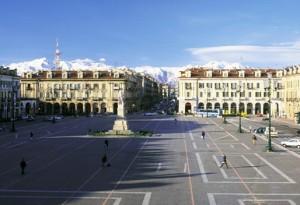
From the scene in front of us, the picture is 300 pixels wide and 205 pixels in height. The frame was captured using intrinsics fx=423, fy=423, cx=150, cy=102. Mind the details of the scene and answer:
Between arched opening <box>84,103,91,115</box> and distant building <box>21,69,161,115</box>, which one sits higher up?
distant building <box>21,69,161,115</box>

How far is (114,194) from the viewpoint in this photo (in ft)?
84.4

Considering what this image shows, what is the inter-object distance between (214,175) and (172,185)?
5023 millimetres

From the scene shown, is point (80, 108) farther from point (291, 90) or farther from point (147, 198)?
point (147, 198)

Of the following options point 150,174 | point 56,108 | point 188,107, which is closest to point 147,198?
point 150,174

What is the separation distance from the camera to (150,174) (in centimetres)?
3222

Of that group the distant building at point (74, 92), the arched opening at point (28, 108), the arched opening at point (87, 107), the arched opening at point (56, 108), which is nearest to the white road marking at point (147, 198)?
the arched opening at point (28, 108)

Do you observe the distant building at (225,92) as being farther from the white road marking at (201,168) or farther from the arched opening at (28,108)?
the white road marking at (201,168)

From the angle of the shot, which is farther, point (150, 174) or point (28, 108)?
point (28, 108)

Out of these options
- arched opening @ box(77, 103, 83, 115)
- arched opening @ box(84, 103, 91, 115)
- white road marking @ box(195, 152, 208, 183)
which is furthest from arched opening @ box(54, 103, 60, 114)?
white road marking @ box(195, 152, 208, 183)

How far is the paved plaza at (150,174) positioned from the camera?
81.9 feet

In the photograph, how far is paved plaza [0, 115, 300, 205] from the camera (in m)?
25.0

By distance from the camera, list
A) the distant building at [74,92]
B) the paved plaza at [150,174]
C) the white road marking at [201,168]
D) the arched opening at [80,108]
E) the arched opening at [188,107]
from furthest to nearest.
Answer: the arched opening at [188,107]
the arched opening at [80,108]
the distant building at [74,92]
the white road marking at [201,168]
the paved plaza at [150,174]

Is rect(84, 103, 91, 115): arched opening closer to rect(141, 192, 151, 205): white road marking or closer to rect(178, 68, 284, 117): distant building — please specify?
rect(178, 68, 284, 117): distant building

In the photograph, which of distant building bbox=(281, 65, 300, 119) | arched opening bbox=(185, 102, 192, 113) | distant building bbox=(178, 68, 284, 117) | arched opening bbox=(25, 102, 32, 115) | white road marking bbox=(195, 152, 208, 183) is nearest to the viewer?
white road marking bbox=(195, 152, 208, 183)
